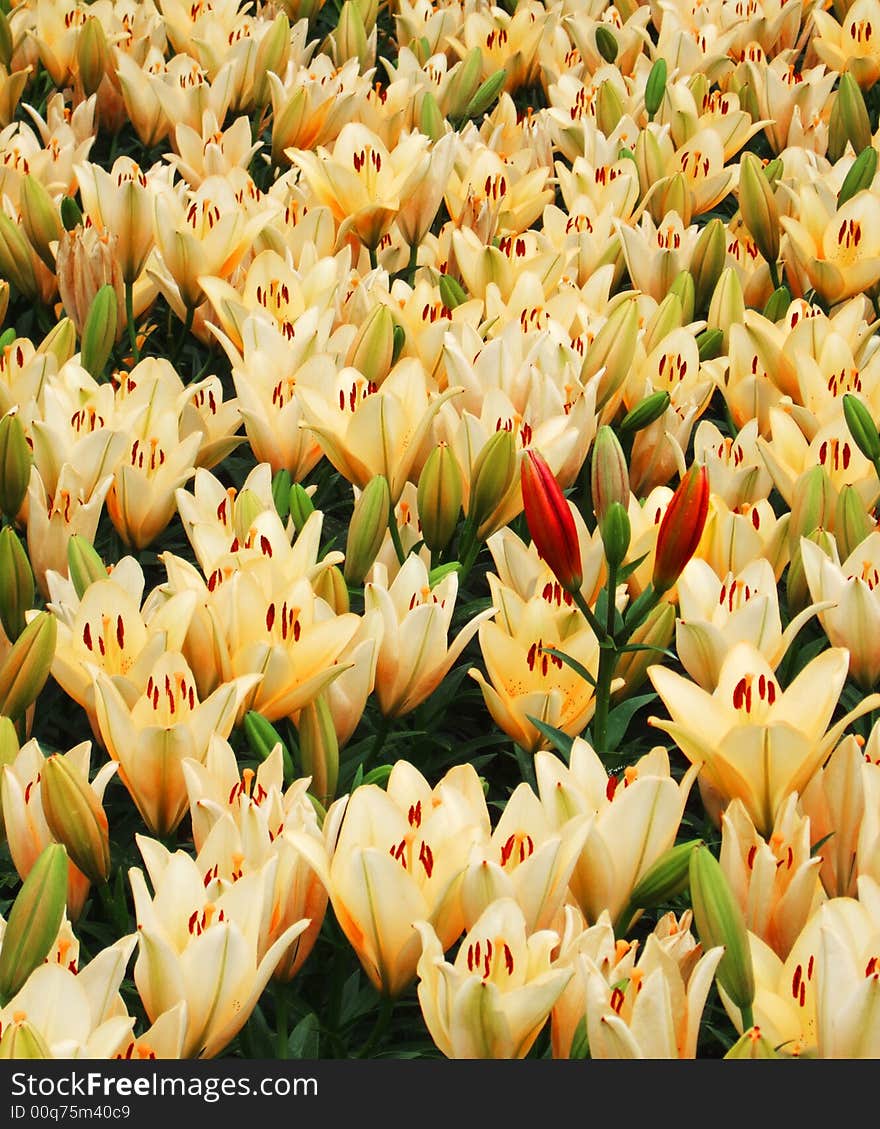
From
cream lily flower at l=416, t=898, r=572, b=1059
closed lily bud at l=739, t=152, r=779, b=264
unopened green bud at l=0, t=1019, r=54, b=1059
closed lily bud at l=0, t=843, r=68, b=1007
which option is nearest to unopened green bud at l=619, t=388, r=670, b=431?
closed lily bud at l=739, t=152, r=779, b=264

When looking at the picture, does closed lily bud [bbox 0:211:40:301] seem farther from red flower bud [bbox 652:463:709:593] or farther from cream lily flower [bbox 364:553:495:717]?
red flower bud [bbox 652:463:709:593]

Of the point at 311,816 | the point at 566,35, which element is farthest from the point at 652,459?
the point at 566,35

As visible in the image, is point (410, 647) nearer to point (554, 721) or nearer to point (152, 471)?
point (554, 721)

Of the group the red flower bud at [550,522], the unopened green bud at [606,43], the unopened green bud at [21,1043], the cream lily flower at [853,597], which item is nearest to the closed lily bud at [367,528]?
the red flower bud at [550,522]

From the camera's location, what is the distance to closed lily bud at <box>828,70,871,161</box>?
2598 millimetres

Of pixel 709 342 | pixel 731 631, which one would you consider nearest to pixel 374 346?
pixel 709 342

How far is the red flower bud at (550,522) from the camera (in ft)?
4.43

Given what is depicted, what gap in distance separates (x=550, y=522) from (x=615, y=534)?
62mm

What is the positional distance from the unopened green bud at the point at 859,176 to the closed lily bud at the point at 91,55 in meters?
1.39

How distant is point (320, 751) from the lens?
127 centimetres

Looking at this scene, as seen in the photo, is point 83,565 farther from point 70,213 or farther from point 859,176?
point 859,176

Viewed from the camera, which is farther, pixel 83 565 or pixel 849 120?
pixel 849 120

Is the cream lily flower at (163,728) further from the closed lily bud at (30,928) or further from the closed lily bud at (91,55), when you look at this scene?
the closed lily bud at (91,55)

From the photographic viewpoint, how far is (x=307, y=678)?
133 centimetres
